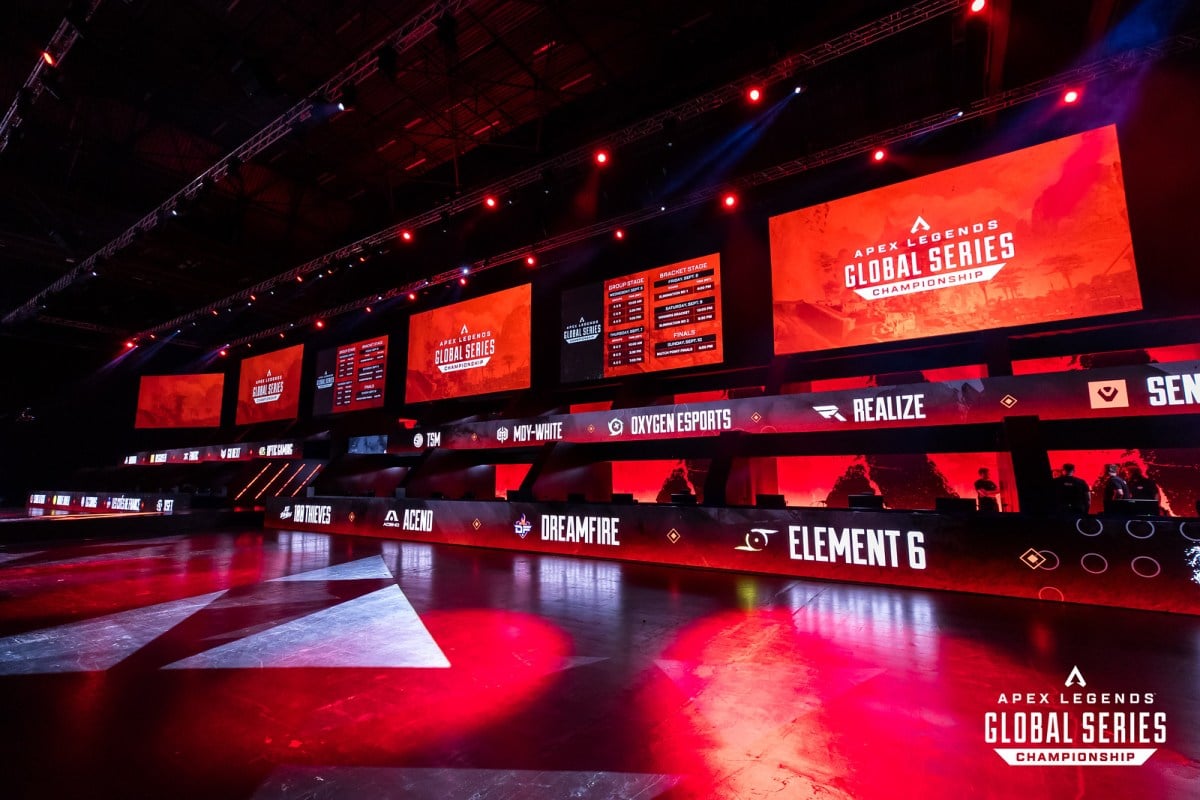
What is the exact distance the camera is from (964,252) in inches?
273

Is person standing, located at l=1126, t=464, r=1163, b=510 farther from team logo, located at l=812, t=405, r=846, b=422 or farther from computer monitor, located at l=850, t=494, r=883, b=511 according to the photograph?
team logo, located at l=812, t=405, r=846, b=422

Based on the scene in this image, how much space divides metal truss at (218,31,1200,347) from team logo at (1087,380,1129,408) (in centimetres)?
368

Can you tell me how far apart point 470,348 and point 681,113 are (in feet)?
24.8

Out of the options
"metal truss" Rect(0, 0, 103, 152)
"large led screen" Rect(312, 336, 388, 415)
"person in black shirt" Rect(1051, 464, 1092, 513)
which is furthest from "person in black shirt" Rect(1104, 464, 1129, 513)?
"large led screen" Rect(312, 336, 388, 415)

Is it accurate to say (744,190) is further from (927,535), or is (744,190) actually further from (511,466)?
(511,466)

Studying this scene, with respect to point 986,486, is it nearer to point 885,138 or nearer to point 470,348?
point 885,138

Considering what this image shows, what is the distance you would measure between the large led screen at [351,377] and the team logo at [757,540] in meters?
11.5

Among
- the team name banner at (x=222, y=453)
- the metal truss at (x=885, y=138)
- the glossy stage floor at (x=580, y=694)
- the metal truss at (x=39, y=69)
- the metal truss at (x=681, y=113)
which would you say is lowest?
the glossy stage floor at (x=580, y=694)

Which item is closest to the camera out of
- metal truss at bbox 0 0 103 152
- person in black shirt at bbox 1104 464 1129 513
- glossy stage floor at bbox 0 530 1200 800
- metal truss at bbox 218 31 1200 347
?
glossy stage floor at bbox 0 530 1200 800

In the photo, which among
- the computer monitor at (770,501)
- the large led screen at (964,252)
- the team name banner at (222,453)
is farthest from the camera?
the team name banner at (222,453)

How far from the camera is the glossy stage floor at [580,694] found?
5.82 ft

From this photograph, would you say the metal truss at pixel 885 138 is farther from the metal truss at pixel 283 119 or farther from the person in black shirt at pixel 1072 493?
the person in black shirt at pixel 1072 493

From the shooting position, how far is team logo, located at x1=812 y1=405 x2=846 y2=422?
6629mm

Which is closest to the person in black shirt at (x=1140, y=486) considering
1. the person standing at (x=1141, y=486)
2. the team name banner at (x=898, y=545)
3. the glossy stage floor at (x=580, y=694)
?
the person standing at (x=1141, y=486)
